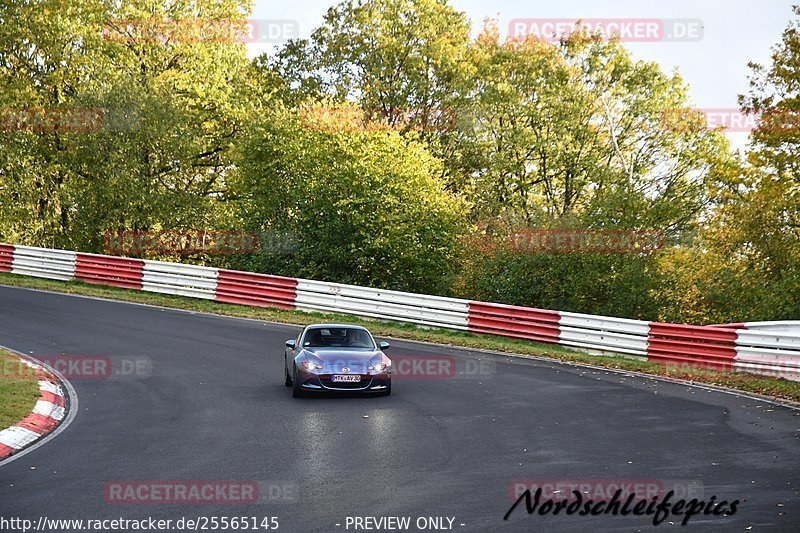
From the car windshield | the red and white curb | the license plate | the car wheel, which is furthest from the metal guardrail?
the red and white curb

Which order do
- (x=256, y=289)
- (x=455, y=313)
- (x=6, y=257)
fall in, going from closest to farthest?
1. (x=455, y=313)
2. (x=256, y=289)
3. (x=6, y=257)

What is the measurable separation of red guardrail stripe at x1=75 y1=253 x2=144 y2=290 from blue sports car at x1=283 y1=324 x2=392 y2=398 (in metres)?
15.3

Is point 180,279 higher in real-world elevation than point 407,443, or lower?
higher

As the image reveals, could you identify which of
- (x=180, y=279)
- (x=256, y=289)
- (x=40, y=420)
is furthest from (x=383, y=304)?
(x=40, y=420)

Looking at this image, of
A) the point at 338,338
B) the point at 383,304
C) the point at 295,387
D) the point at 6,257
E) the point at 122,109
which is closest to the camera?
the point at 295,387

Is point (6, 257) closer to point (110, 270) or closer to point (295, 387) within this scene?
point (110, 270)

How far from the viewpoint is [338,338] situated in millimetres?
16766

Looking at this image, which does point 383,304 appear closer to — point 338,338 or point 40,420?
point 338,338

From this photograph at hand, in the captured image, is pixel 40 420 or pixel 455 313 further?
pixel 455 313

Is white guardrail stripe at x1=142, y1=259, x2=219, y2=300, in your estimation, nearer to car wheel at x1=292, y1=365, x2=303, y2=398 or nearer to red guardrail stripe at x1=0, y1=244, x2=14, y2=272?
red guardrail stripe at x1=0, y1=244, x2=14, y2=272

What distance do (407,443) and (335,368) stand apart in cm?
402

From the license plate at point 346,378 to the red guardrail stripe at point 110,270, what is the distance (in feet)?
53.9

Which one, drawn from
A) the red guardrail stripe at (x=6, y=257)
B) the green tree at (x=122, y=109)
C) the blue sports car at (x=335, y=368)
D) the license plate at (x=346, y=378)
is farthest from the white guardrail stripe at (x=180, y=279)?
the license plate at (x=346, y=378)

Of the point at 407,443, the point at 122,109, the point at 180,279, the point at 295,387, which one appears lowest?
the point at 407,443
